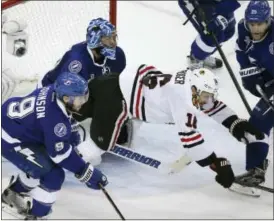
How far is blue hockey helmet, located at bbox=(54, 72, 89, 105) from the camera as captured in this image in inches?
101

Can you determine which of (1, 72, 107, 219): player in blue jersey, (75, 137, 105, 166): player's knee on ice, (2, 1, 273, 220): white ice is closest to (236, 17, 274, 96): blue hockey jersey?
(2, 1, 273, 220): white ice

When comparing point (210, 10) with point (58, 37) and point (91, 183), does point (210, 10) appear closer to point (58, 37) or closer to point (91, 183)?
point (58, 37)

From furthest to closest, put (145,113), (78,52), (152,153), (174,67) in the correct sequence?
(174,67) → (152,153) → (78,52) → (145,113)

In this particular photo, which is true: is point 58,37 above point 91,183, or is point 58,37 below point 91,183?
above

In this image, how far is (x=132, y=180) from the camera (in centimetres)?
321

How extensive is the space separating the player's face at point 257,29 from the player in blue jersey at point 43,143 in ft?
2.76

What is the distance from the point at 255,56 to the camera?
10.4ft

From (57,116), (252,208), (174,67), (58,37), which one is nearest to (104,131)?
(57,116)

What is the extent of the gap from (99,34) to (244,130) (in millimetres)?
750

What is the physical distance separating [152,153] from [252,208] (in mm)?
604

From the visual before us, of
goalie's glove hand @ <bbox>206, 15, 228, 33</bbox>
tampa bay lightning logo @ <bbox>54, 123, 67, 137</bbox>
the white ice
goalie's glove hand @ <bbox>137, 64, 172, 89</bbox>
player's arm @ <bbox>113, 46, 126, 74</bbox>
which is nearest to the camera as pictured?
tampa bay lightning logo @ <bbox>54, 123, 67, 137</bbox>

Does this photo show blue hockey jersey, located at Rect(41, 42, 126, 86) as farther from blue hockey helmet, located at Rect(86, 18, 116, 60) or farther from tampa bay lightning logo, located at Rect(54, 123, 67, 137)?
tampa bay lightning logo, located at Rect(54, 123, 67, 137)

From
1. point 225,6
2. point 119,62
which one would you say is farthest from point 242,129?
point 225,6

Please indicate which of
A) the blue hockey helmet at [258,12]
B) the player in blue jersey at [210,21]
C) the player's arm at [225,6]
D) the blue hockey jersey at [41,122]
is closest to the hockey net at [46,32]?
the player in blue jersey at [210,21]
